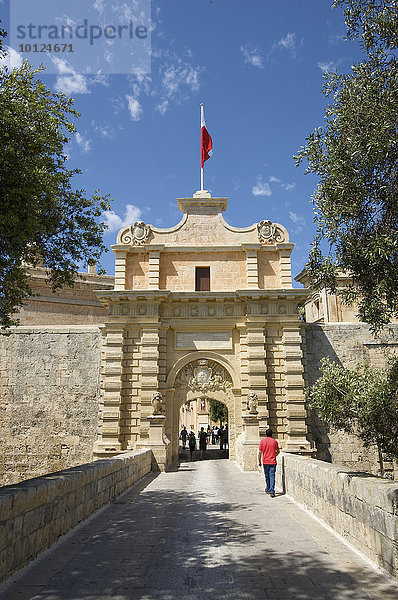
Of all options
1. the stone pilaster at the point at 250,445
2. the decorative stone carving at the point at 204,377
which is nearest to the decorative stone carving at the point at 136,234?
the decorative stone carving at the point at 204,377

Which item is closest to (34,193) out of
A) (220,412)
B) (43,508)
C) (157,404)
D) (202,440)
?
(43,508)

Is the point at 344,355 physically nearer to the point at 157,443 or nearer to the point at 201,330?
the point at 201,330

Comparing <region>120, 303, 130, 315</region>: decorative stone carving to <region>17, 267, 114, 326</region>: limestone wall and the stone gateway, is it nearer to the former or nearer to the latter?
the stone gateway

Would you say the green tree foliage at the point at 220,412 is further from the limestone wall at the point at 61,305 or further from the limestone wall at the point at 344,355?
the limestone wall at the point at 344,355

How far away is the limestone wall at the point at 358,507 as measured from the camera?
4.41 m

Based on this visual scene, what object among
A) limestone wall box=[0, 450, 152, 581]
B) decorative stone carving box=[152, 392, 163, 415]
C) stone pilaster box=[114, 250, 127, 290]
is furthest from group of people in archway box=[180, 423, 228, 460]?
limestone wall box=[0, 450, 152, 581]

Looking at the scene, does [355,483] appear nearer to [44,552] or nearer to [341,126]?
[44,552]

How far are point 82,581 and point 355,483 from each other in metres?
3.25

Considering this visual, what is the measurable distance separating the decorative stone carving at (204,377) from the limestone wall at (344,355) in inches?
136

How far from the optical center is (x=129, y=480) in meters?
10.7

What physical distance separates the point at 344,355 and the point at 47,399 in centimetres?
1267

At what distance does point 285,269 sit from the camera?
1867 centimetres

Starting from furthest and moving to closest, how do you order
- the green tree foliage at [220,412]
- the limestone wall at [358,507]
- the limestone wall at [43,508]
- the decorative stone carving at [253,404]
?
the green tree foliage at [220,412], the decorative stone carving at [253,404], the limestone wall at [358,507], the limestone wall at [43,508]

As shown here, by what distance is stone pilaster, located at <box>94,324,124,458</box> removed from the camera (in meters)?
16.9
